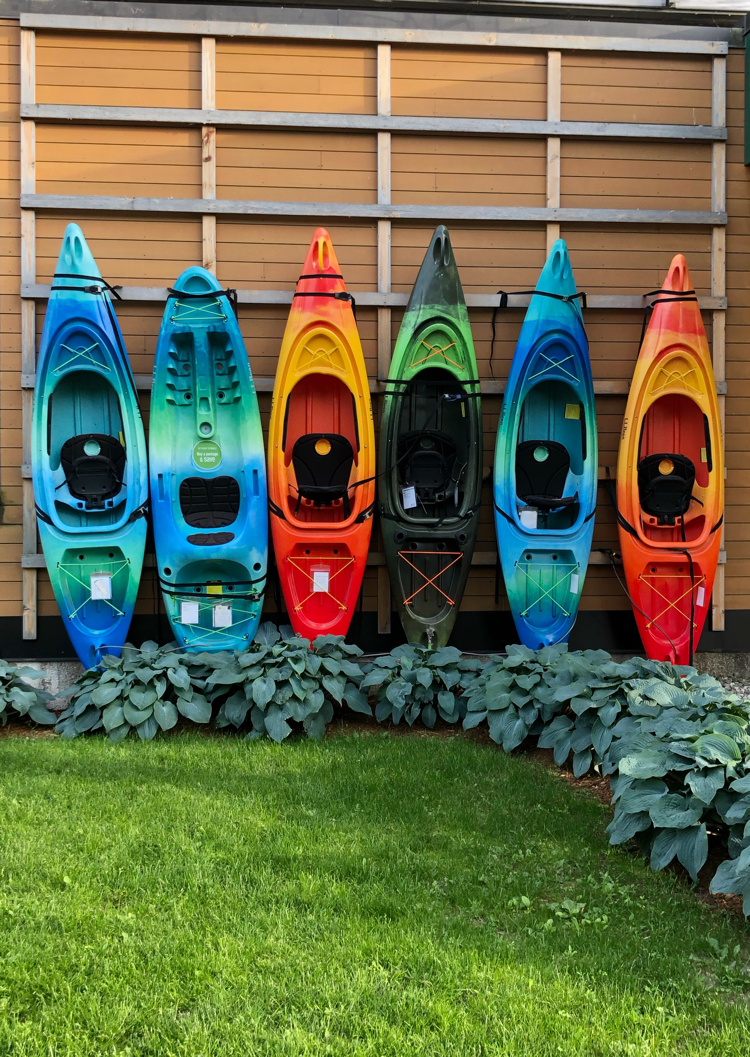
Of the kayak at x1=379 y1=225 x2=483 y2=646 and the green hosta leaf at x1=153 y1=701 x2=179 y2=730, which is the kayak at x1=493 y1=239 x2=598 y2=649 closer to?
the kayak at x1=379 y1=225 x2=483 y2=646

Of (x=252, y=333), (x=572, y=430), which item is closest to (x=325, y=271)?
(x=252, y=333)

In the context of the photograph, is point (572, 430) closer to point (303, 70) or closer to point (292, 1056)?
point (303, 70)

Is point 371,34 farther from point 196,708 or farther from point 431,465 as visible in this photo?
point 196,708

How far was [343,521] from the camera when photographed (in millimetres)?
4449

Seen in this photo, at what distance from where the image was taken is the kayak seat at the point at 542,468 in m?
4.66

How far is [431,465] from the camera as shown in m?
4.57

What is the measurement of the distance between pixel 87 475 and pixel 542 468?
8.15 ft

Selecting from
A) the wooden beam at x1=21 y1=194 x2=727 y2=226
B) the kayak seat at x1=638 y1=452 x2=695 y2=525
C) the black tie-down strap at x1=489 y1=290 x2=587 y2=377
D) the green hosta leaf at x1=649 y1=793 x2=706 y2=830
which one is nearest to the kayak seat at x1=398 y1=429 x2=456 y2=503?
the black tie-down strap at x1=489 y1=290 x2=587 y2=377

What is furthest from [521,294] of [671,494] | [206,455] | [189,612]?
[189,612]

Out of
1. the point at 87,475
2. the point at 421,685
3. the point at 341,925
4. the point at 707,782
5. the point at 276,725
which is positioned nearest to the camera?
the point at 341,925

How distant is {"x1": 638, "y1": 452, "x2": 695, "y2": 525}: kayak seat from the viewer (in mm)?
4629

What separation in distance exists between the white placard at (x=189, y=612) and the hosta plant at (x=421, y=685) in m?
0.99

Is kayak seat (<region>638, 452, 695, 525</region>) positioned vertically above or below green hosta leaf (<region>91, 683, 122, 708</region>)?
above

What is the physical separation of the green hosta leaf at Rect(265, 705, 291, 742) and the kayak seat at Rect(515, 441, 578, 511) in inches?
73.4
